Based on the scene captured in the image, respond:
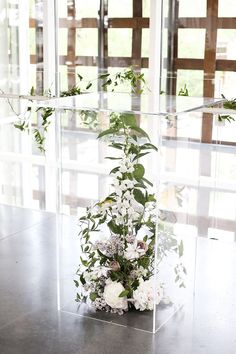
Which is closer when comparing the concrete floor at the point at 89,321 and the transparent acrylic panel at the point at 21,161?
the concrete floor at the point at 89,321

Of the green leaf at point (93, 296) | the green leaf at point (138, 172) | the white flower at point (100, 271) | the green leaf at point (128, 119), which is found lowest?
the green leaf at point (93, 296)

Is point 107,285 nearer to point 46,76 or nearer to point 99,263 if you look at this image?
point 99,263

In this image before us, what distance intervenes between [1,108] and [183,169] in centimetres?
338

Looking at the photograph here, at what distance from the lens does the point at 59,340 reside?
2500 millimetres

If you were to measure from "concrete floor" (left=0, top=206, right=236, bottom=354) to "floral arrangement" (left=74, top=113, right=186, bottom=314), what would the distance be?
145 mm

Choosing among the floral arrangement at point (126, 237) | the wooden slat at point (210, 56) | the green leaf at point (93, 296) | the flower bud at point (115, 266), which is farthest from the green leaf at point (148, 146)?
the wooden slat at point (210, 56)

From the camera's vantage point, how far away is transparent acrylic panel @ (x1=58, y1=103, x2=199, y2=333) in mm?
2523

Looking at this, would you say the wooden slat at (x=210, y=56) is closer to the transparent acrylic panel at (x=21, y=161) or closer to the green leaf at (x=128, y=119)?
the transparent acrylic panel at (x=21, y=161)

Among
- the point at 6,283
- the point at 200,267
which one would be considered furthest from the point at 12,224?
the point at 200,267

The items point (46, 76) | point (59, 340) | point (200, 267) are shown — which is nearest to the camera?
point (59, 340)

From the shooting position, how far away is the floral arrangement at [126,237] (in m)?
2.53

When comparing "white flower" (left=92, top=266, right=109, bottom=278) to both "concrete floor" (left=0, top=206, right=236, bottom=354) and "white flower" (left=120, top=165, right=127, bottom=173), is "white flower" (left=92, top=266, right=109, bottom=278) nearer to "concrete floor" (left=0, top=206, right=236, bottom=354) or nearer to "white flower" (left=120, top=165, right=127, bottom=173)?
"concrete floor" (left=0, top=206, right=236, bottom=354)

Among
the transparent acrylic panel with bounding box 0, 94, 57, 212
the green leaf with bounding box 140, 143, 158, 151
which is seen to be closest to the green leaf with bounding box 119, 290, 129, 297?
the green leaf with bounding box 140, 143, 158, 151

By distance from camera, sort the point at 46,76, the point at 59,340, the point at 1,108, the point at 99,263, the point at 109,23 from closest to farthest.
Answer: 1. the point at 59,340
2. the point at 99,263
3. the point at 109,23
4. the point at 46,76
5. the point at 1,108
